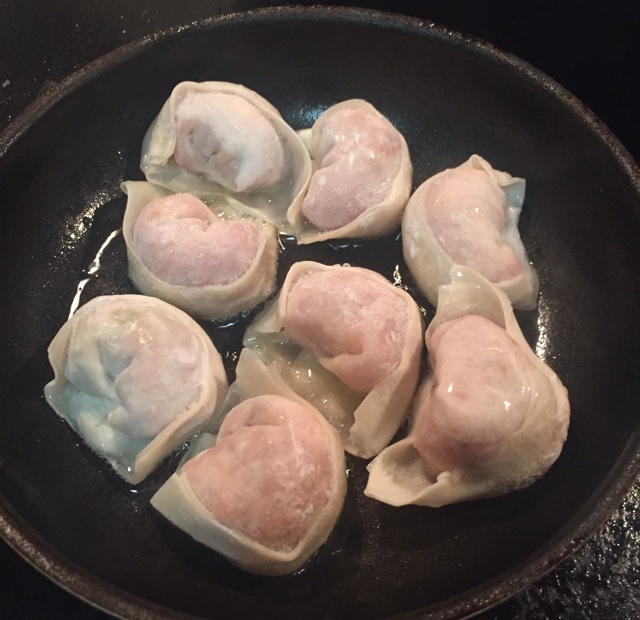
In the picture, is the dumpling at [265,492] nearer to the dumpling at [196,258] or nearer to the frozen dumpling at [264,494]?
the frozen dumpling at [264,494]

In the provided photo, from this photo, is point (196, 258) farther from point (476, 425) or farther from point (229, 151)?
point (476, 425)

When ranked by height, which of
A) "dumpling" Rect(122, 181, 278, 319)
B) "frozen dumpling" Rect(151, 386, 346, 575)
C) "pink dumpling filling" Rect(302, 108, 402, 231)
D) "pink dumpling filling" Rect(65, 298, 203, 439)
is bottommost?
"frozen dumpling" Rect(151, 386, 346, 575)

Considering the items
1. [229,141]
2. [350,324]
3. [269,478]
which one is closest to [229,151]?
[229,141]

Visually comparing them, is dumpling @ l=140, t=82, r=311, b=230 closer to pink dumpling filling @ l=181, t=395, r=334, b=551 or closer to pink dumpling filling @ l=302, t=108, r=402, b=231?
pink dumpling filling @ l=302, t=108, r=402, b=231

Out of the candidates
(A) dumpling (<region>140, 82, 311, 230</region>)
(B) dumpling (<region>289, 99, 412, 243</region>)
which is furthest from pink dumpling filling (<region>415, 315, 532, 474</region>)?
(A) dumpling (<region>140, 82, 311, 230</region>)

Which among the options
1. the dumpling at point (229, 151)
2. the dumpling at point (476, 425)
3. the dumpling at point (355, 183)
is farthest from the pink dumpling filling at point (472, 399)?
the dumpling at point (229, 151)
